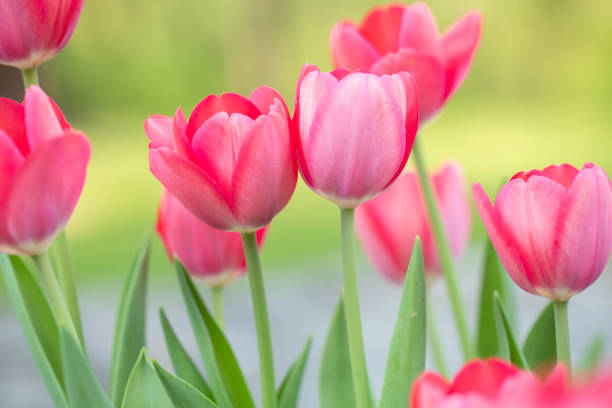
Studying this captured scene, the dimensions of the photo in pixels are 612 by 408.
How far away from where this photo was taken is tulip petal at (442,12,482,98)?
383mm

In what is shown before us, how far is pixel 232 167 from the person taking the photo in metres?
0.27

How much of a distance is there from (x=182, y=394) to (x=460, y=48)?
0.21 m

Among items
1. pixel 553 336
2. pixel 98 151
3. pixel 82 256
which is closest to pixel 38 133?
pixel 553 336

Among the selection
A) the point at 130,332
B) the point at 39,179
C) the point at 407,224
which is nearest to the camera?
the point at 39,179

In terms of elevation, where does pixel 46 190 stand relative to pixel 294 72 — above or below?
below

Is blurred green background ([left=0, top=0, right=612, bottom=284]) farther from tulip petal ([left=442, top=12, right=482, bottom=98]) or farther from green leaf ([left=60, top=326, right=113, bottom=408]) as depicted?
green leaf ([left=60, top=326, right=113, bottom=408])

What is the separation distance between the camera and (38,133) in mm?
256

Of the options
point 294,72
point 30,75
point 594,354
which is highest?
point 294,72

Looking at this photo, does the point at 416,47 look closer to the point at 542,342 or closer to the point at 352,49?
the point at 352,49

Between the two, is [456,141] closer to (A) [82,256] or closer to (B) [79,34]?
(B) [79,34]

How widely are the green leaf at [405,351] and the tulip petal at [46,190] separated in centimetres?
12

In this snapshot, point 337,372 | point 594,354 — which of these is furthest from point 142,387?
point 594,354

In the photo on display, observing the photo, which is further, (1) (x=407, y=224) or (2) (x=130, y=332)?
(1) (x=407, y=224)

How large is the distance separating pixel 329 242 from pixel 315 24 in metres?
2.70
